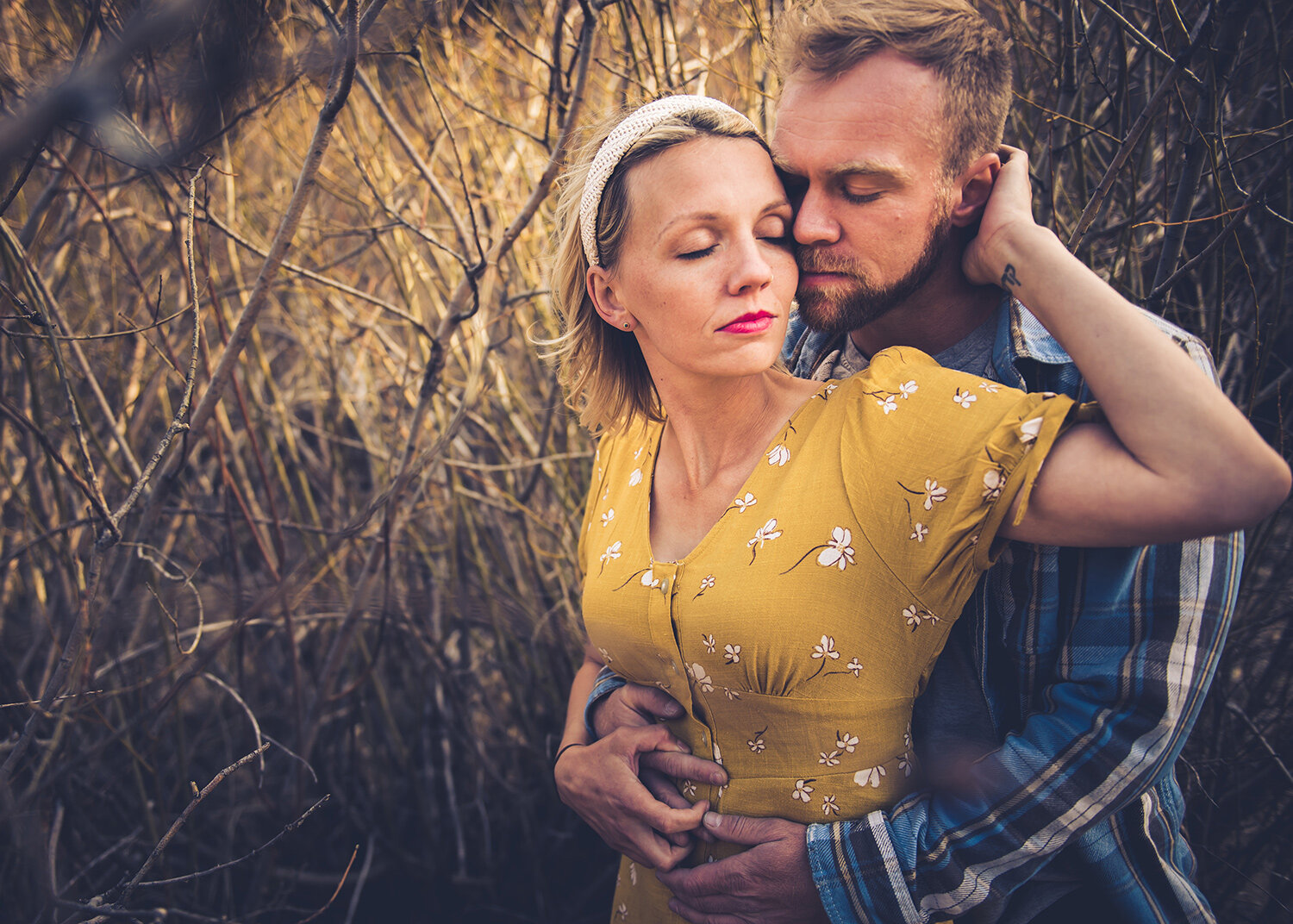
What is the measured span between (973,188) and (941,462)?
0.60m

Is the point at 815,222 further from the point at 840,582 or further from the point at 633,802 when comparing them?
the point at 633,802

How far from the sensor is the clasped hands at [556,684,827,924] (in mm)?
1016

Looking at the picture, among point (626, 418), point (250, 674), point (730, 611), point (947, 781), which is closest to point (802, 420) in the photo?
point (730, 611)

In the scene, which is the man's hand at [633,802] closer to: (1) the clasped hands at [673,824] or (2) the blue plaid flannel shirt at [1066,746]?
(1) the clasped hands at [673,824]

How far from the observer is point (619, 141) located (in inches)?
46.1

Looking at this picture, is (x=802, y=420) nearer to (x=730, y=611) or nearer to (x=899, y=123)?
(x=730, y=611)

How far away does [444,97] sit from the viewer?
245 centimetres

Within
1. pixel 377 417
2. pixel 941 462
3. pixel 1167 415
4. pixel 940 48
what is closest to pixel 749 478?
pixel 941 462

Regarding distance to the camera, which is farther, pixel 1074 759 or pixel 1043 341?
pixel 1043 341

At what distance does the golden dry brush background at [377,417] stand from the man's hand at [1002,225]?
0.20 meters

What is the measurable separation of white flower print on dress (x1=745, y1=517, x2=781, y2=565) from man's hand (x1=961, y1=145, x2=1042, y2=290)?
0.50 meters

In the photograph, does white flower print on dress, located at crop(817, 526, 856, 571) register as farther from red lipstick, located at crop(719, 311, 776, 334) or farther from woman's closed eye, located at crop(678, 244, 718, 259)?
woman's closed eye, located at crop(678, 244, 718, 259)

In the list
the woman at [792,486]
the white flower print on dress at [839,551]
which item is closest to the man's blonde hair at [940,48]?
the woman at [792,486]

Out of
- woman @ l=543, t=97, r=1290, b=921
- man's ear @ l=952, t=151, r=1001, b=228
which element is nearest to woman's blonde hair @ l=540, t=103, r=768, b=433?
woman @ l=543, t=97, r=1290, b=921
